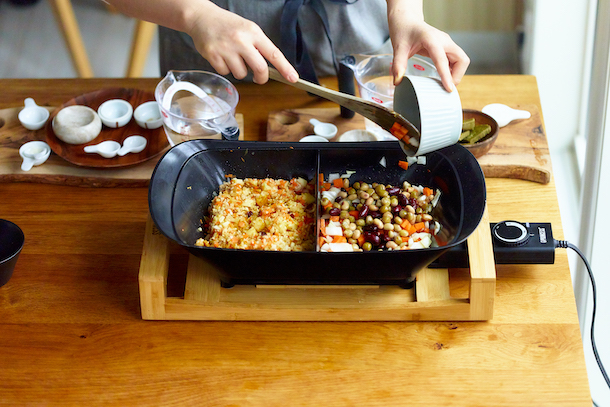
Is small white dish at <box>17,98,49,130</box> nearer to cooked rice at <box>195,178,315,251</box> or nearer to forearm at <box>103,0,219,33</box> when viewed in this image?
forearm at <box>103,0,219,33</box>

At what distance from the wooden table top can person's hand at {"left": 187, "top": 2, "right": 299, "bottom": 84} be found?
0.51 m

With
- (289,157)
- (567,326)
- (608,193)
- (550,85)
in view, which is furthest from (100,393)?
(550,85)

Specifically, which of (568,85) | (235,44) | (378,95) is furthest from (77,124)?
(568,85)

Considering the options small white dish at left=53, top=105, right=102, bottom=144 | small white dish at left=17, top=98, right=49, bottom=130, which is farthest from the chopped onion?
small white dish at left=17, top=98, right=49, bottom=130

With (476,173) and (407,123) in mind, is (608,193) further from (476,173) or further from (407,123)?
(407,123)

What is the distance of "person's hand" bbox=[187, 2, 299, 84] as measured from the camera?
131cm

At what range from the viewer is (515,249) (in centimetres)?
127

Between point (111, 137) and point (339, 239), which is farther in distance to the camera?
point (111, 137)

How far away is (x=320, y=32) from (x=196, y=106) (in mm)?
485

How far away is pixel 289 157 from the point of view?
4.62 ft

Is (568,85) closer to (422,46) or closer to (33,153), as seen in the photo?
(422,46)

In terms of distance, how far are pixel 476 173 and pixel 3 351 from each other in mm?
1090

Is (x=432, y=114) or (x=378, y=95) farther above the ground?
(x=432, y=114)

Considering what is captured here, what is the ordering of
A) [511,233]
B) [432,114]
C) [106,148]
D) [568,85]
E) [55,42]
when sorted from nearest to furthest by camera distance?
[432,114]
[511,233]
[106,148]
[568,85]
[55,42]
